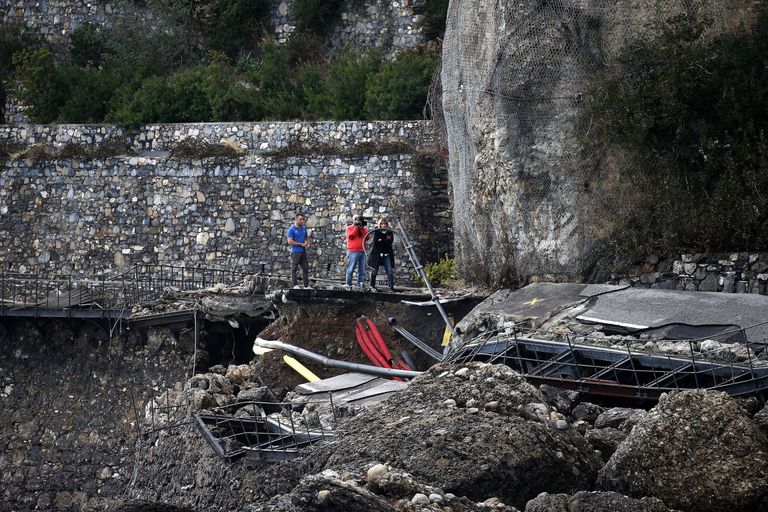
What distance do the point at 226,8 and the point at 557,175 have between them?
1227cm

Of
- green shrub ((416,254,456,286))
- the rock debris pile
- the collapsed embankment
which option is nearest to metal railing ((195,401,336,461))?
the collapsed embankment

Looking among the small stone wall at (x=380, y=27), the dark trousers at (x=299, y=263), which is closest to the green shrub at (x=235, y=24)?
the small stone wall at (x=380, y=27)

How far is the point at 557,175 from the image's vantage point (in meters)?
19.9

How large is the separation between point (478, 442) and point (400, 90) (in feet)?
49.6

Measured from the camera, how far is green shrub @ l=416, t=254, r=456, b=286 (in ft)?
76.1

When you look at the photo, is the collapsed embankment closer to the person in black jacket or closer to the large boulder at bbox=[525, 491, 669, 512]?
the large boulder at bbox=[525, 491, 669, 512]

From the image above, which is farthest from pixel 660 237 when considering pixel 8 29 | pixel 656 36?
pixel 8 29

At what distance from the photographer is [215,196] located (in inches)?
1024

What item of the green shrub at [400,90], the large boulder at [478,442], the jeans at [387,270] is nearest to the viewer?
the large boulder at [478,442]

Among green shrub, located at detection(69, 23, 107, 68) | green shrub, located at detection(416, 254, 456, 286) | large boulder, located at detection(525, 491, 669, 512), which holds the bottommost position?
large boulder, located at detection(525, 491, 669, 512)

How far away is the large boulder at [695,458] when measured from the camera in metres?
10.5

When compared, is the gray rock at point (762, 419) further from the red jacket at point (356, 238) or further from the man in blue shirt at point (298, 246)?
the man in blue shirt at point (298, 246)

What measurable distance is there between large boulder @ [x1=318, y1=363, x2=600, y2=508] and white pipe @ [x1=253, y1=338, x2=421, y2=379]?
4987 millimetres

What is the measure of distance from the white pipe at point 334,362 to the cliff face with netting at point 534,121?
251cm
